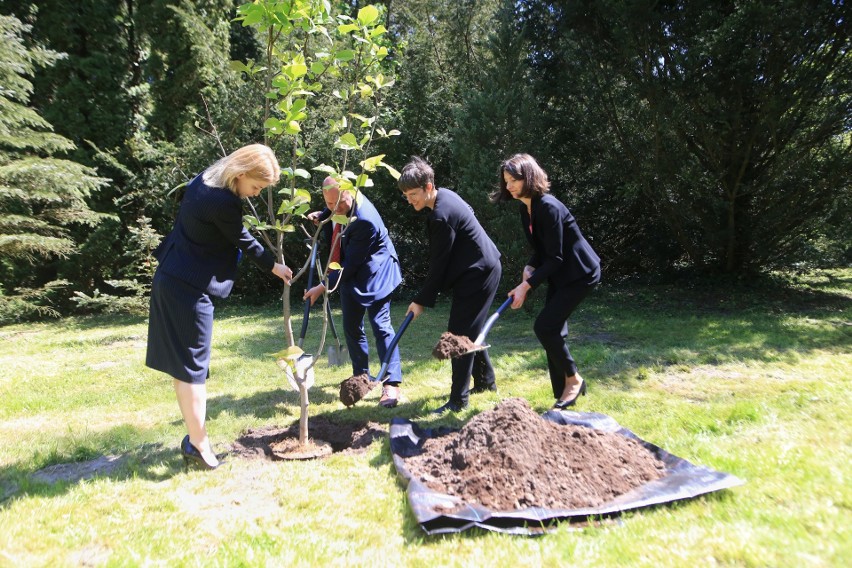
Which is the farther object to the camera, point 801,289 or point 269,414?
point 801,289

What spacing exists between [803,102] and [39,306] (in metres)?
12.8

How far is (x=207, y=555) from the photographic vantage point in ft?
7.76

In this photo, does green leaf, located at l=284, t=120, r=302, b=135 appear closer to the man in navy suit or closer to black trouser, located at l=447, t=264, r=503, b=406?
the man in navy suit

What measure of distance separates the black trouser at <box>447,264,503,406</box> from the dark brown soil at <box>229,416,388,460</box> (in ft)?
2.10

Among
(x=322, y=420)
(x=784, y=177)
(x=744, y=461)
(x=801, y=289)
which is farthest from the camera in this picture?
(x=801, y=289)

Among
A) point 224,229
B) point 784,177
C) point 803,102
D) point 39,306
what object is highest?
point 803,102

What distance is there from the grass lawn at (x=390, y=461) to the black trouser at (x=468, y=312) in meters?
0.24

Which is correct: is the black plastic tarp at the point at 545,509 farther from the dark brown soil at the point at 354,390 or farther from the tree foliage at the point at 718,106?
the tree foliage at the point at 718,106

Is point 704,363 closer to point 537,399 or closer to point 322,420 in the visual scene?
point 537,399

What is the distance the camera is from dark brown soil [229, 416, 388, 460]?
353 cm

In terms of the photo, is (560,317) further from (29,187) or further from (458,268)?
(29,187)

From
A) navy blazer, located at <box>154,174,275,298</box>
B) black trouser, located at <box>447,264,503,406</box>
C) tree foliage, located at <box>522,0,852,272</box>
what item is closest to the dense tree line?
tree foliage, located at <box>522,0,852,272</box>

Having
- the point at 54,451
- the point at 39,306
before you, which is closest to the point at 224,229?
the point at 54,451

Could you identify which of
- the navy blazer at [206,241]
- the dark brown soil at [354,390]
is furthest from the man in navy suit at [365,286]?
the navy blazer at [206,241]
